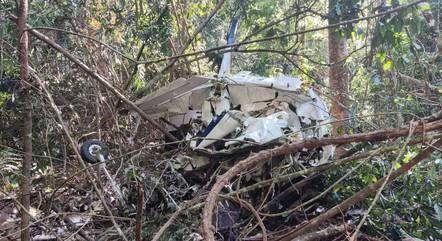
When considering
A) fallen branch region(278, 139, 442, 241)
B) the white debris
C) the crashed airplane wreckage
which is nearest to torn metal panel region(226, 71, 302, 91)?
the crashed airplane wreckage

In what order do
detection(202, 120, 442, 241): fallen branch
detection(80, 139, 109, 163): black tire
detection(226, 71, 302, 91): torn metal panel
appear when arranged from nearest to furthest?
detection(202, 120, 442, 241): fallen branch < detection(80, 139, 109, 163): black tire < detection(226, 71, 302, 91): torn metal panel

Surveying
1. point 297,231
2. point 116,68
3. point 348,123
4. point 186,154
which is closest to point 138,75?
point 116,68

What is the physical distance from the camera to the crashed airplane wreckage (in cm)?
309

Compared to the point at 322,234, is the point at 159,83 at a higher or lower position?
higher

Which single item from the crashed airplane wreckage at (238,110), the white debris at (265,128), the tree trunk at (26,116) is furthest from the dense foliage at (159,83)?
the white debris at (265,128)

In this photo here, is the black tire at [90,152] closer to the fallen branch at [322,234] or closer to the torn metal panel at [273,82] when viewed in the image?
the torn metal panel at [273,82]

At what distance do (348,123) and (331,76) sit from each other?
6.16 feet

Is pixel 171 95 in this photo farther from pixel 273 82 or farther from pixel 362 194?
pixel 362 194

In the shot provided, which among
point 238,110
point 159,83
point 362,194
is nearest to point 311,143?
point 362,194

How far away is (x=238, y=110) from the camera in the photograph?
141 inches

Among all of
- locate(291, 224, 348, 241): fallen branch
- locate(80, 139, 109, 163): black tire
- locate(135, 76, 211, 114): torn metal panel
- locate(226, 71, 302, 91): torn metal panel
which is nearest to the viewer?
locate(291, 224, 348, 241): fallen branch

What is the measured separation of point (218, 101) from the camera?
3.70m

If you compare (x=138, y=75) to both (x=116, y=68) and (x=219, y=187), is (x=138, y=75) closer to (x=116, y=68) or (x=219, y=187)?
(x=116, y=68)

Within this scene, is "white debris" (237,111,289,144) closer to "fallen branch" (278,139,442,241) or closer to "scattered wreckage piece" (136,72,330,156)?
A: "scattered wreckage piece" (136,72,330,156)
